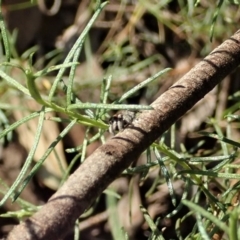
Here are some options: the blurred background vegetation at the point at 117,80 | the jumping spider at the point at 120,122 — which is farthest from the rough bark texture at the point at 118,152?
the blurred background vegetation at the point at 117,80

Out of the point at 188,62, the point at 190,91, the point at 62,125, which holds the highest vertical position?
the point at 188,62

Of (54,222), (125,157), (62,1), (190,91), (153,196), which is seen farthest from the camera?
(62,1)

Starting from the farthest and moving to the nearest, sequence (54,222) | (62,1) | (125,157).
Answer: (62,1)
(125,157)
(54,222)

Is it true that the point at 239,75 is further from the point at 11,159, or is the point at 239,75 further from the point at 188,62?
the point at 11,159

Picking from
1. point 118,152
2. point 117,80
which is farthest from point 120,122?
point 117,80

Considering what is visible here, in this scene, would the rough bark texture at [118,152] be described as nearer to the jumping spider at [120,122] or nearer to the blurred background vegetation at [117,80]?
the jumping spider at [120,122]

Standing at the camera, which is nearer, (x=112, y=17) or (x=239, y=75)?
(x=239, y=75)

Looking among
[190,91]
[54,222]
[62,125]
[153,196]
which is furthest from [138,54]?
[54,222]

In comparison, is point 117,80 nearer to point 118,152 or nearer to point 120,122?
point 120,122

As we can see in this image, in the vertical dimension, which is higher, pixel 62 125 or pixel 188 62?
pixel 188 62
